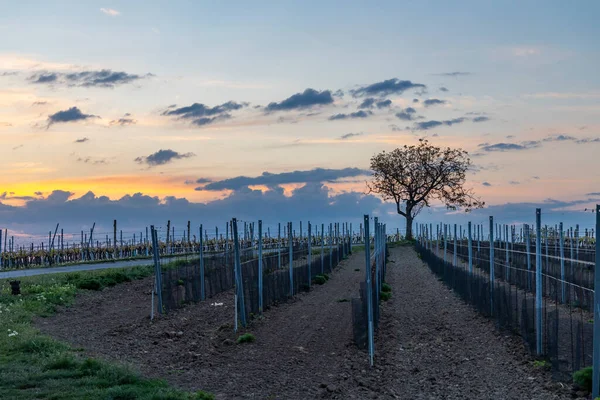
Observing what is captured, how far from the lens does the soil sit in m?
11.3

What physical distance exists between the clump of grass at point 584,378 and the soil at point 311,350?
0.24 metres

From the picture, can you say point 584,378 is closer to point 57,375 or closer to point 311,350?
point 311,350

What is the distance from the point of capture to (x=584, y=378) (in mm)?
10500

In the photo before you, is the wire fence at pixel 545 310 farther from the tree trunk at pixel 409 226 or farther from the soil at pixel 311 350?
the tree trunk at pixel 409 226

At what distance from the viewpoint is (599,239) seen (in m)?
9.84

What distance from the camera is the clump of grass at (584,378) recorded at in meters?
10.5

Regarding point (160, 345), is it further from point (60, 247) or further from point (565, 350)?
point (60, 247)

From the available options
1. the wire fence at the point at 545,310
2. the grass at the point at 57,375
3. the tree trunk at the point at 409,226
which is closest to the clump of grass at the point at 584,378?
the wire fence at the point at 545,310

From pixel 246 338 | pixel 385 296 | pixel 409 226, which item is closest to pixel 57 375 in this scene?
pixel 246 338

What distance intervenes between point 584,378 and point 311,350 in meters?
5.31

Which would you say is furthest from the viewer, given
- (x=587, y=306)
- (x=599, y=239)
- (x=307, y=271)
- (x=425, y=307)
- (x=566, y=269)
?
(x=307, y=271)

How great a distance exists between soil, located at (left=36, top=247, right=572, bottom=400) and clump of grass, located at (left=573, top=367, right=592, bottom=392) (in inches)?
9.5

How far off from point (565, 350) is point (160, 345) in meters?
7.29

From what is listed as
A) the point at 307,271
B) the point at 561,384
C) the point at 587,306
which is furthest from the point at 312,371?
the point at 307,271
